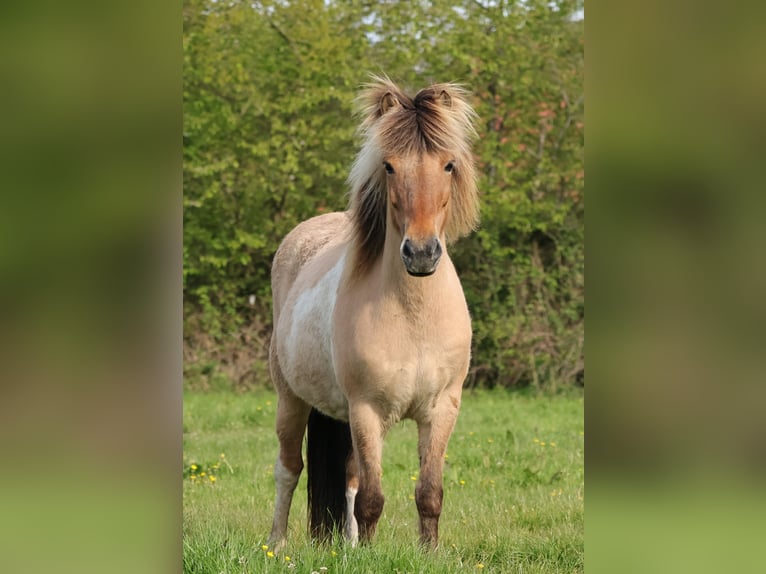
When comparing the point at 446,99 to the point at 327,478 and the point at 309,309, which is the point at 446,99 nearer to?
the point at 309,309

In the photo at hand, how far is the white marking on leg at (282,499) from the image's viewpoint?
4975mm

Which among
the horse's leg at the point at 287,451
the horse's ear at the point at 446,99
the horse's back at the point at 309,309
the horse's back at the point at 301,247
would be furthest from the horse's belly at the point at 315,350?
the horse's ear at the point at 446,99

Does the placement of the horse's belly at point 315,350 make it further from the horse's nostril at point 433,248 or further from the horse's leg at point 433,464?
the horse's nostril at point 433,248

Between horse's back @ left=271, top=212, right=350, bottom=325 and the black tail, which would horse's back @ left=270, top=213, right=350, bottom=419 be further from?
the black tail

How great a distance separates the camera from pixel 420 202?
369 cm

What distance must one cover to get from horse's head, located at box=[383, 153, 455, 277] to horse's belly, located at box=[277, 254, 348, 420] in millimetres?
853

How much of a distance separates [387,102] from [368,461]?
1640 millimetres

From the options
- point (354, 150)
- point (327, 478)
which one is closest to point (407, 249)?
point (327, 478)

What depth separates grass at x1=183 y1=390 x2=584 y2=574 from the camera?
3533 millimetres
